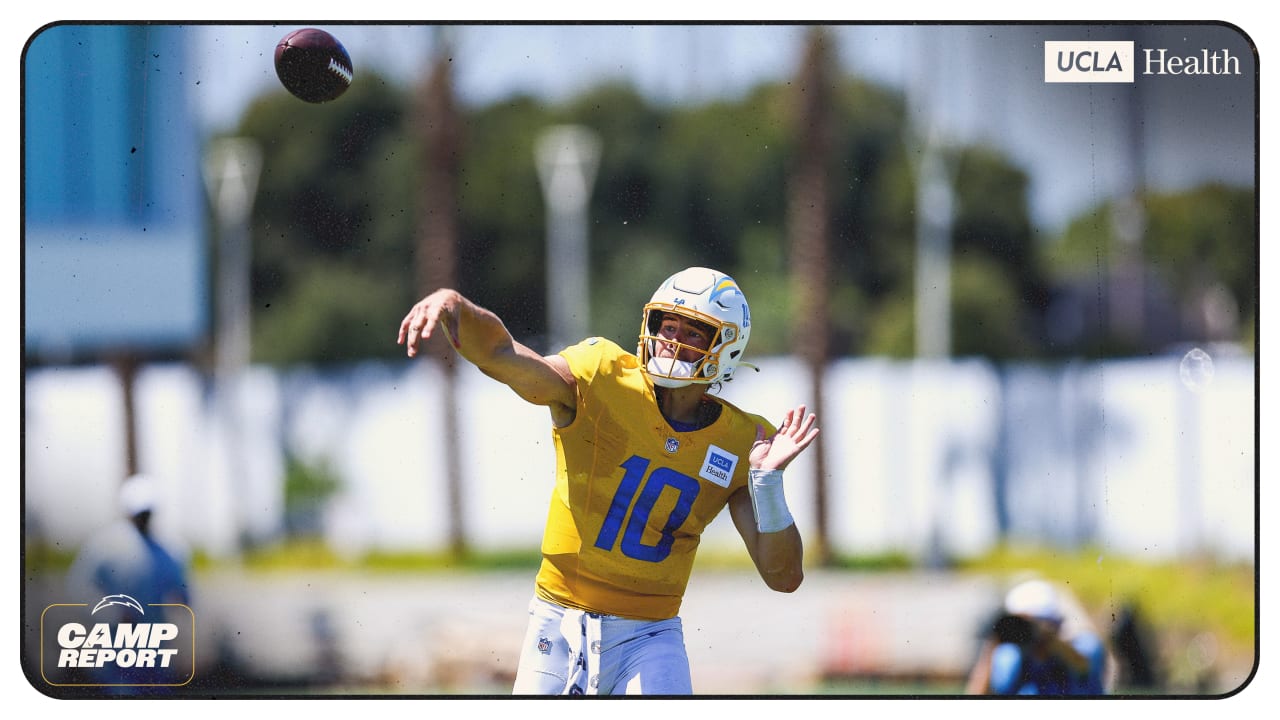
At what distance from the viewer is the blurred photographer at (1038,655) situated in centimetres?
627

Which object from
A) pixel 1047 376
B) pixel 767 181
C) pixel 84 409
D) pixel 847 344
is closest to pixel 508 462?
pixel 84 409

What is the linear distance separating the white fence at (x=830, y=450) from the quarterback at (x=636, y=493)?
2866 millimetres

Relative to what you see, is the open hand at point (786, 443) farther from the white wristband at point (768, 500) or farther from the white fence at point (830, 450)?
the white fence at point (830, 450)

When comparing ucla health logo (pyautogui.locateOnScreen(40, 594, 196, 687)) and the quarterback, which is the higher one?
the quarterback

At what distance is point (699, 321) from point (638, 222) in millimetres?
14129

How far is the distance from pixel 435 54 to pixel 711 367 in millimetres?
7758

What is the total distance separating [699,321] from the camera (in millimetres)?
4727

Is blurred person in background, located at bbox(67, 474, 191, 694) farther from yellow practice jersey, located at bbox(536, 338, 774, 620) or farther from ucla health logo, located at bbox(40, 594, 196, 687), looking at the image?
yellow practice jersey, located at bbox(536, 338, 774, 620)

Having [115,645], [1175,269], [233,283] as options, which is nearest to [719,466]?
[115,645]

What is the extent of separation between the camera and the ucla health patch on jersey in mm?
4715

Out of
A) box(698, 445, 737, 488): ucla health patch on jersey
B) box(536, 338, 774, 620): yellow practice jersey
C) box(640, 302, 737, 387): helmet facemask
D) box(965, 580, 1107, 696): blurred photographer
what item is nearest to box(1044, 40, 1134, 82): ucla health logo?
box(965, 580, 1107, 696): blurred photographer

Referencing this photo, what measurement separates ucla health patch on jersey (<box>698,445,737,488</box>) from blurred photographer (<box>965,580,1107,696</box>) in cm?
229

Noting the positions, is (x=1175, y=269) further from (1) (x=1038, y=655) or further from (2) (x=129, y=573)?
(2) (x=129, y=573)

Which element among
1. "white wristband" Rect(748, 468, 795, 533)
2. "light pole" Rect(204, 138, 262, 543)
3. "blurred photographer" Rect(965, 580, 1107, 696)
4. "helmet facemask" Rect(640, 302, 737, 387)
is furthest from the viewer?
"light pole" Rect(204, 138, 262, 543)
